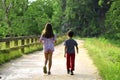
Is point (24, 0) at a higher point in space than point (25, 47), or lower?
higher

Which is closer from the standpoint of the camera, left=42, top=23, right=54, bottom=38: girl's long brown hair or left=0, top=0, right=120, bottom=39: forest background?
left=42, top=23, right=54, bottom=38: girl's long brown hair

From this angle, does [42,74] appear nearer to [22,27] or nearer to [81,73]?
[81,73]

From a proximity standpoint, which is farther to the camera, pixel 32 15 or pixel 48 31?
pixel 32 15

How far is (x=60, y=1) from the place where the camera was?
103 meters

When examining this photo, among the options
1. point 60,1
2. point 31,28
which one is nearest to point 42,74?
point 31,28

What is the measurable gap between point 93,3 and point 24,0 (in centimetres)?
4653

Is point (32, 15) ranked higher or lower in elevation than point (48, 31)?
lower

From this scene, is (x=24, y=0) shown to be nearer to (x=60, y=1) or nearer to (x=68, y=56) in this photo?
(x=68, y=56)

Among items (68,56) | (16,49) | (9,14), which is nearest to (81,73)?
(68,56)

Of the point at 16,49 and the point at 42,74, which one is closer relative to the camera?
the point at 42,74

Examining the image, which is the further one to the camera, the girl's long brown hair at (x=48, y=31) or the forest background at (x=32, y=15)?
the forest background at (x=32, y=15)

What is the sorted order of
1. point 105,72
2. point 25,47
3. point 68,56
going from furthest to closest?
1. point 25,47
2. point 68,56
3. point 105,72

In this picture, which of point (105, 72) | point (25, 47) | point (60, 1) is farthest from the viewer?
point (60, 1)

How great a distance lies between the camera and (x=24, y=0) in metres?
40.7
